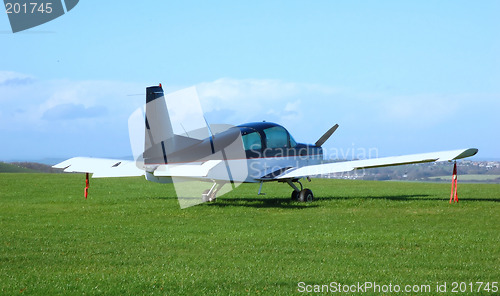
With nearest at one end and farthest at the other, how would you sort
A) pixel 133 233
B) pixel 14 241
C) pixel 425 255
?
1. pixel 425 255
2. pixel 14 241
3. pixel 133 233

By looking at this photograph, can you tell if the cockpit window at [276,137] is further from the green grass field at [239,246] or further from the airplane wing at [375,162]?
the green grass field at [239,246]

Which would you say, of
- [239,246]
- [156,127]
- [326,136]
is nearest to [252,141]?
[156,127]

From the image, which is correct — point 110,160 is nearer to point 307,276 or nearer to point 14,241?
point 14,241

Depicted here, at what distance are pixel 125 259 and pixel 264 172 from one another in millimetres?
9939

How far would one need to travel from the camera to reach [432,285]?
7949 millimetres

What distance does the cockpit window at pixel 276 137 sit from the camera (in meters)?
19.5

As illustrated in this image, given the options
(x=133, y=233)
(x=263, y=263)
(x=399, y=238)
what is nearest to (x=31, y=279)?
(x=263, y=263)

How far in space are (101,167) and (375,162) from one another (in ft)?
30.3

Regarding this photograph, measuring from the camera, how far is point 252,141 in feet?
61.7

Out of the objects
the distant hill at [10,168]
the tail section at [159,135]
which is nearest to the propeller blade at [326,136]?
the tail section at [159,135]

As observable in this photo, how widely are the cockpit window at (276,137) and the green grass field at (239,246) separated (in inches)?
76.3

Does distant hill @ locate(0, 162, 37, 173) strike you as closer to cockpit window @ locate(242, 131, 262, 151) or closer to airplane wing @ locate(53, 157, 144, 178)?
airplane wing @ locate(53, 157, 144, 178)

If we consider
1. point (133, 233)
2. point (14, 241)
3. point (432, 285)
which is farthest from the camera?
point (133, 233)

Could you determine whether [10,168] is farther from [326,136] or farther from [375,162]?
[375,162]
